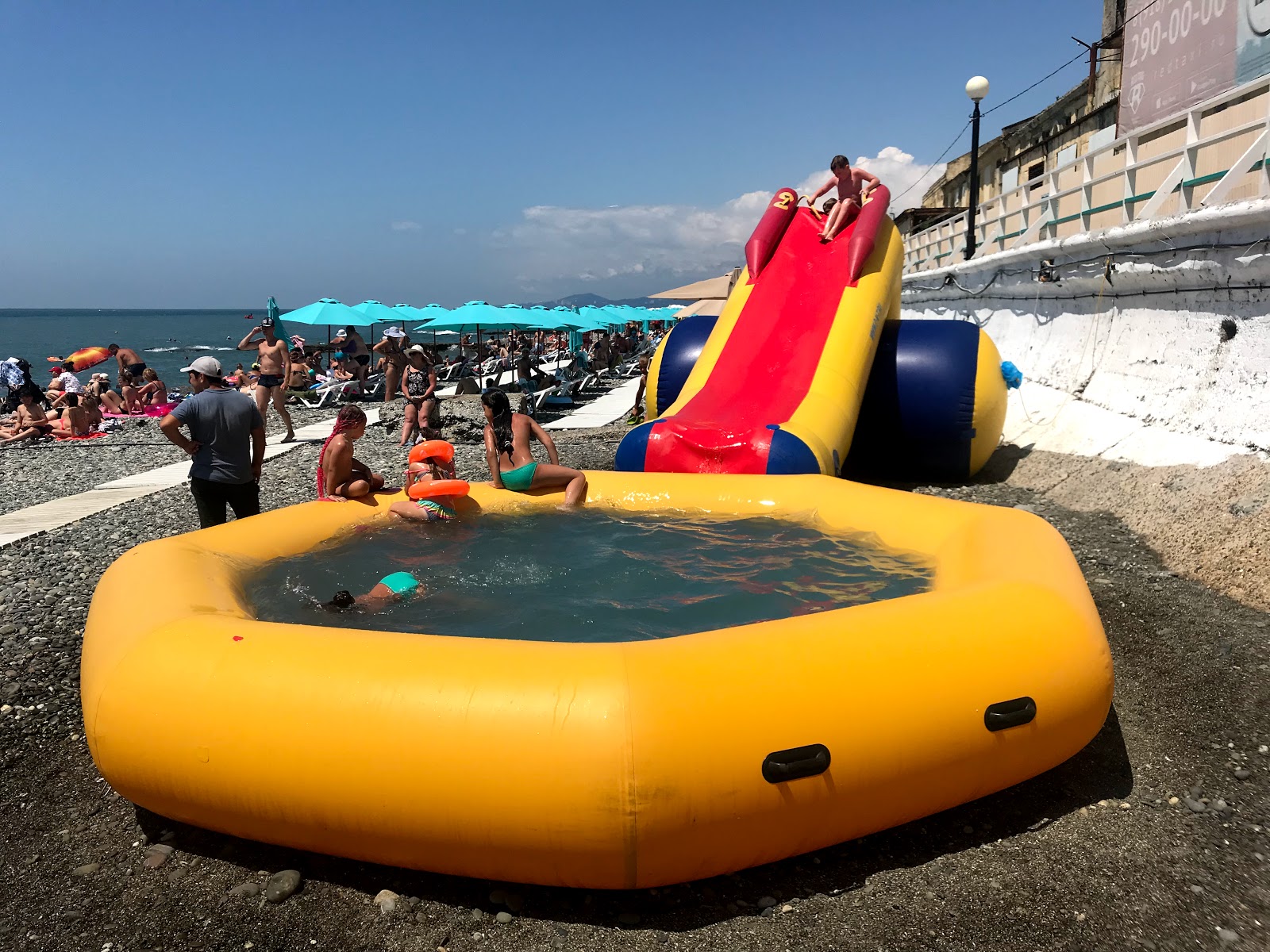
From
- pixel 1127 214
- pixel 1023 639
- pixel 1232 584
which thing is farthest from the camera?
pixel 1127 214

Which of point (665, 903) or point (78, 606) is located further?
point (78, 606)

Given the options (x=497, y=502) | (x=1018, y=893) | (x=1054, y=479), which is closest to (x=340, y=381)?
(x=497, y=502)

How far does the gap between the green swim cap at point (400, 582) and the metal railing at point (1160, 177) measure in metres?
6.11

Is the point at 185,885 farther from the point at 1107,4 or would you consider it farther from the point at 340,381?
the point at 1107,4

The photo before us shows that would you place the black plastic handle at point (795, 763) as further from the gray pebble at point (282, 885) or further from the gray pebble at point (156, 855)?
the gray pebble at point (156, 855)

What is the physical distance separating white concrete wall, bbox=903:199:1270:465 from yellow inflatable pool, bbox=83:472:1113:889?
4046mm

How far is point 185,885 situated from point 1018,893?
93.5 inches

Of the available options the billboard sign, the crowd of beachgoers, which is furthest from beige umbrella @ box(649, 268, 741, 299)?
the billboard sign

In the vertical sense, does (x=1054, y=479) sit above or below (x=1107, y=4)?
below

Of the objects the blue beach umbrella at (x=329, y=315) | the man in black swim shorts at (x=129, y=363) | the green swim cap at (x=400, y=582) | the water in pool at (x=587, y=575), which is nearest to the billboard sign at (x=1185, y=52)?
the water in pool at (x=587, y=575)

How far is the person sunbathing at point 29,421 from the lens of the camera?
11.7 m

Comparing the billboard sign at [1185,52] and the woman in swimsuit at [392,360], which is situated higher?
the billboard sign at [1185,52]

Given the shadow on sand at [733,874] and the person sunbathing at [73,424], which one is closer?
the shadow on sand at [733,874]

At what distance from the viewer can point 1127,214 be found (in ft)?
26.0
